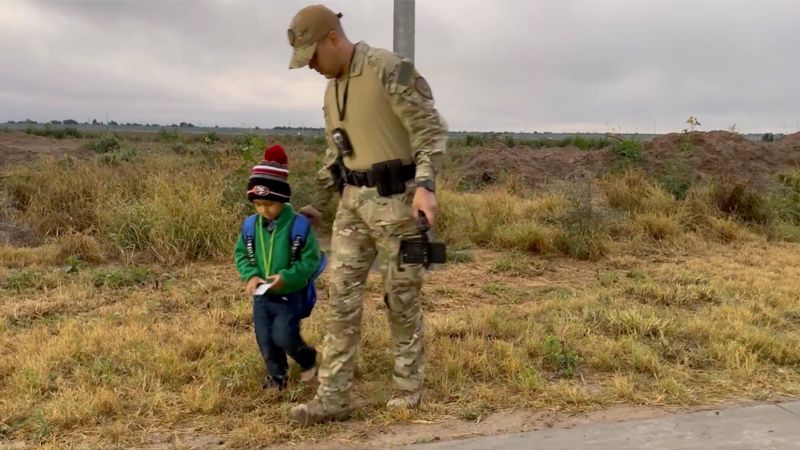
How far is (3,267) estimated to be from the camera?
6117mm

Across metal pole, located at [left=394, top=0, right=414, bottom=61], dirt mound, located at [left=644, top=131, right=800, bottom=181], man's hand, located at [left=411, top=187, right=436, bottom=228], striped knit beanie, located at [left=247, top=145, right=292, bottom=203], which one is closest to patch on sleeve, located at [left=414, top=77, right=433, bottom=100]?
man's hand, located at [left=411, top=187, right=436, bottom=228]

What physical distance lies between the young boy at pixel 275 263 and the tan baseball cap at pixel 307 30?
607 mm

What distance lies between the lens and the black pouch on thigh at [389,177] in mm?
3066

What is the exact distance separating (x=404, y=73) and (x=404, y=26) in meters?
2.78

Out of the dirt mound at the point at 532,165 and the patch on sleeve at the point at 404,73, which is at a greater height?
the patch on sleeve at the point at 404,73

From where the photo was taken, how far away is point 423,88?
118 inches

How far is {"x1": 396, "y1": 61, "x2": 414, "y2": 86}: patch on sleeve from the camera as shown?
2971 millimetres

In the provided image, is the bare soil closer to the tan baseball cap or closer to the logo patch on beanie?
the logo patch on beanie

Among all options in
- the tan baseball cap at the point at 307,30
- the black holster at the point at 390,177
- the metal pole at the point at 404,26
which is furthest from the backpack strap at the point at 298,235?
the metal pole at the point at 404,26

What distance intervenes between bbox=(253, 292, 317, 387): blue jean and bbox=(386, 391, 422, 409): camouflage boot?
54cm

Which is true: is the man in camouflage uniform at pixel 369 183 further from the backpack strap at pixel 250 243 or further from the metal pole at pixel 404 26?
the metal pole at pixel 404 26

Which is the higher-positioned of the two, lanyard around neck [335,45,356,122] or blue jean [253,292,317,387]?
lanyard around neck [335,45,356,122]

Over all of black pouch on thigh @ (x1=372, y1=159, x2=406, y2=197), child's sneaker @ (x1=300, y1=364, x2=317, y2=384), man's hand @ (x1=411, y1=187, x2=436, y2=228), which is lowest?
child's sneaker @ (x1=300, y1=364, x2=317, y2=384)

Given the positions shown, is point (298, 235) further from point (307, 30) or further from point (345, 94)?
point (307, 30)
